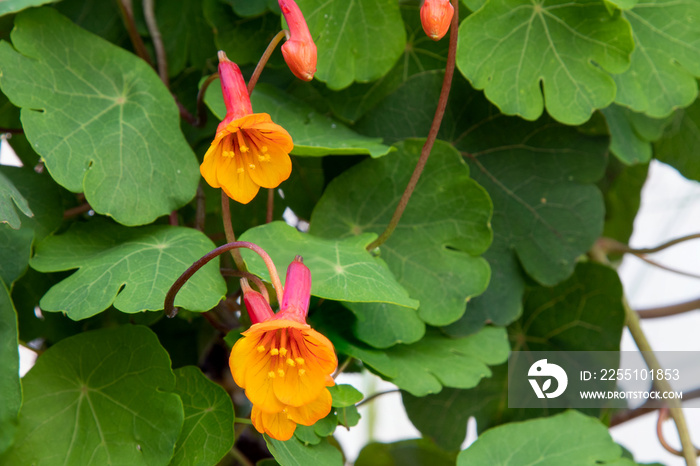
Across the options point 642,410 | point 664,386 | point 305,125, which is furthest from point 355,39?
point 642,410

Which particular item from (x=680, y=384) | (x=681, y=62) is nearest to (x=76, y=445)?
(x=681, y=62)

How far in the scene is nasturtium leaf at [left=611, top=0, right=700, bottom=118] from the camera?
812 mm

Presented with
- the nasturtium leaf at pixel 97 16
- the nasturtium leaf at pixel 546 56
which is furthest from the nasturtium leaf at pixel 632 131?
the nasturtium leaf at pixel 97 16

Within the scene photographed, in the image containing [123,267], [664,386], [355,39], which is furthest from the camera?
[664,386]

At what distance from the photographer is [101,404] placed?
2.23 ft

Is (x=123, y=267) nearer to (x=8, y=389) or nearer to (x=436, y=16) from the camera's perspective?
(x=8, y=389)

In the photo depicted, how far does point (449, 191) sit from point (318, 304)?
225 mm

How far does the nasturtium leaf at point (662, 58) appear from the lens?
2.66 feet

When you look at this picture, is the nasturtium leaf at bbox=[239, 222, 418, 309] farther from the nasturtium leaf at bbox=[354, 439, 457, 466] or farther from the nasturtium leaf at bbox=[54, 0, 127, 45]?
the nasturtium leaf at bbox=[354, 439, 457, 466]

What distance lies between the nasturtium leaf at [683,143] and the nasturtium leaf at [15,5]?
93 centimetres

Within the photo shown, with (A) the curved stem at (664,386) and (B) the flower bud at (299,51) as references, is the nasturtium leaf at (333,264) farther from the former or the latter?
(A) the curved stem at (664,386)

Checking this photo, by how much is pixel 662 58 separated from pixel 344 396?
0.62m

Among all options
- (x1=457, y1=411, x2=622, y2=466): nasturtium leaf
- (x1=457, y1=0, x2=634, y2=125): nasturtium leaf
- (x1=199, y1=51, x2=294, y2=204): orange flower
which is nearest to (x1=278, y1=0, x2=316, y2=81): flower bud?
(x1=199, y1=51, x2=294, y2=204): orange flower

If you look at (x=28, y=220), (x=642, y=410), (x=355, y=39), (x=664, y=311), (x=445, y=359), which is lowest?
(x=642, y=410)
